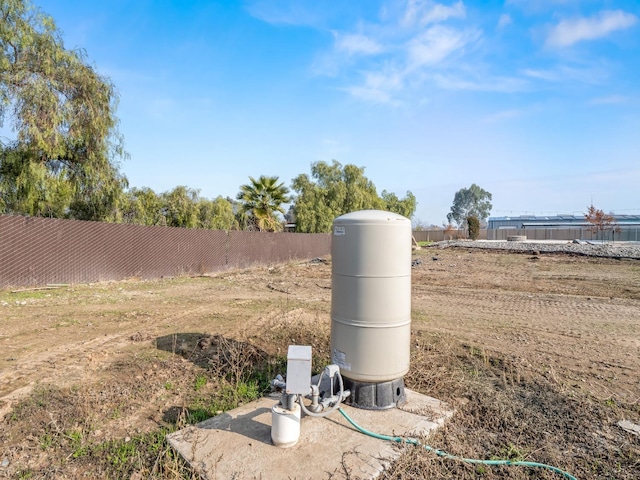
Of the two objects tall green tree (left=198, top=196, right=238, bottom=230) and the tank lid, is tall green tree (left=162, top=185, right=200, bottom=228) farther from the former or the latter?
the tank lid

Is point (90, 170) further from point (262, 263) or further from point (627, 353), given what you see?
point (627, 353)

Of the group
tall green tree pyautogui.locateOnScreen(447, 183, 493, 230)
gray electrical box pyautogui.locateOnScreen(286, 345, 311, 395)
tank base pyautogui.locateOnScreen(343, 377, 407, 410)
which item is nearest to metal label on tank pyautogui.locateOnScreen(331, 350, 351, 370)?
tank base pyautogui.locateOnScreen(343, 377, 407, 410)

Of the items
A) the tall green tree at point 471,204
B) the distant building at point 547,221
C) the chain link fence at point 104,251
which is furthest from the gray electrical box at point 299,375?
the tall green tree at point 471,204

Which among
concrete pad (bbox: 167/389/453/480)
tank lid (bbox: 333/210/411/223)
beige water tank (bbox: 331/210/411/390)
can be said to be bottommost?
concrete pad (bbox: 167/389/453/480)

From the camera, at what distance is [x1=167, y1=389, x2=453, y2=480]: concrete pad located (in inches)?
99.7

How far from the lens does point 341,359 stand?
3.42 m

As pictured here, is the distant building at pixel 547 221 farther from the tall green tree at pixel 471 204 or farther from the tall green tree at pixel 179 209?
the tall green tree at pixel 179 209

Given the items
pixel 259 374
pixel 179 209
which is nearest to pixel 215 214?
pixel 179 209

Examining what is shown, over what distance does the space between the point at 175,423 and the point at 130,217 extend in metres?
18.4

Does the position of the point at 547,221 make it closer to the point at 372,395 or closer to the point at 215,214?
the point at 215,214

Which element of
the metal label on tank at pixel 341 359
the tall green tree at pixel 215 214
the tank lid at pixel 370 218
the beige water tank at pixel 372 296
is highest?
the tall green tree at pixel 215 214

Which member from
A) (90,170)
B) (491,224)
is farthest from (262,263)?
(491,224)

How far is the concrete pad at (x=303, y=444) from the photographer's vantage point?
2.53 m

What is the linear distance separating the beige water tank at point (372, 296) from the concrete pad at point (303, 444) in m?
0.32
